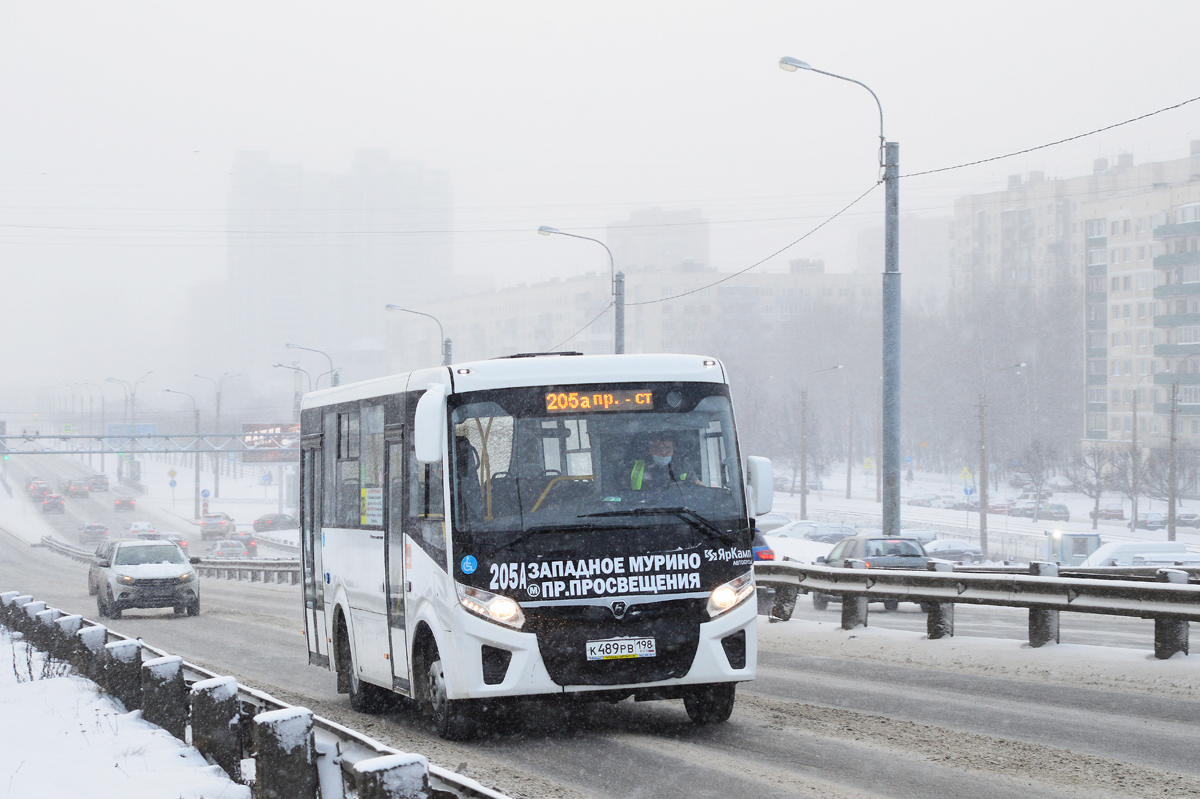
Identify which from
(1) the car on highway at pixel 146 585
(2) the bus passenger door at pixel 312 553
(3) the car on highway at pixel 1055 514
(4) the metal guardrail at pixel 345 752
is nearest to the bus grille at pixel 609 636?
(4) the metal guardrail at pixel 345 752

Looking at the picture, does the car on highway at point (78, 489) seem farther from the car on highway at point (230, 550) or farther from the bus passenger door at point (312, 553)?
the bus passenger door at point (312, 553)

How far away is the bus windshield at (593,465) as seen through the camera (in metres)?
9.48

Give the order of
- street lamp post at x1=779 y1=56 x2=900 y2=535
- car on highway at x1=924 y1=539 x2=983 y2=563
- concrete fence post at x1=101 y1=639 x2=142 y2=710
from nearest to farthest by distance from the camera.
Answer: concrete fence post at x1=101 y1=639 x2=142 y2=710 → street lamp post at x1=779 y1=56 x2=900 y2=535 → car on highway at x1=924 y1=539 x2=983 y2=563

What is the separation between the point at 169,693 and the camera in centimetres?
971

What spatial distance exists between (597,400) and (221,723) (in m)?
3.34

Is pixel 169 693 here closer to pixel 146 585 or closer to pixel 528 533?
pixel 528 533

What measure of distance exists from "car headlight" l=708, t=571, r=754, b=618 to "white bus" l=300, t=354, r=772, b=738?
A: 13 mm

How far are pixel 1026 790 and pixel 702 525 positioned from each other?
2.98 metres

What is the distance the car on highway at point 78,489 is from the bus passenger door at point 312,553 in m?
107

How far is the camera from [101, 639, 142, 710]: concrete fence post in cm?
1076

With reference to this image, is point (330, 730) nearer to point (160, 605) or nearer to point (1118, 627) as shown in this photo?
point (1118, 627)

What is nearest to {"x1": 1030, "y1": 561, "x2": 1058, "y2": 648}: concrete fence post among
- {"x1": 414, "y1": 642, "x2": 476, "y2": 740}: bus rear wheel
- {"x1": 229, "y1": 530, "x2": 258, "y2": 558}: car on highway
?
{"x1": 414, "y1": 642, "x2": 476, "y2": 740}: bus rear wheel

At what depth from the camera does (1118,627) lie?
1897 centimetres

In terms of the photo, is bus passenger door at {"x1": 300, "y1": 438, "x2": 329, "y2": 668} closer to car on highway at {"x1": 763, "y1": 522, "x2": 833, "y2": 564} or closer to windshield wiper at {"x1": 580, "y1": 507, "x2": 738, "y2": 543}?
windshield wiper at {"x1": 580, "y1": 507, "x2": 738, "y2": 543}
